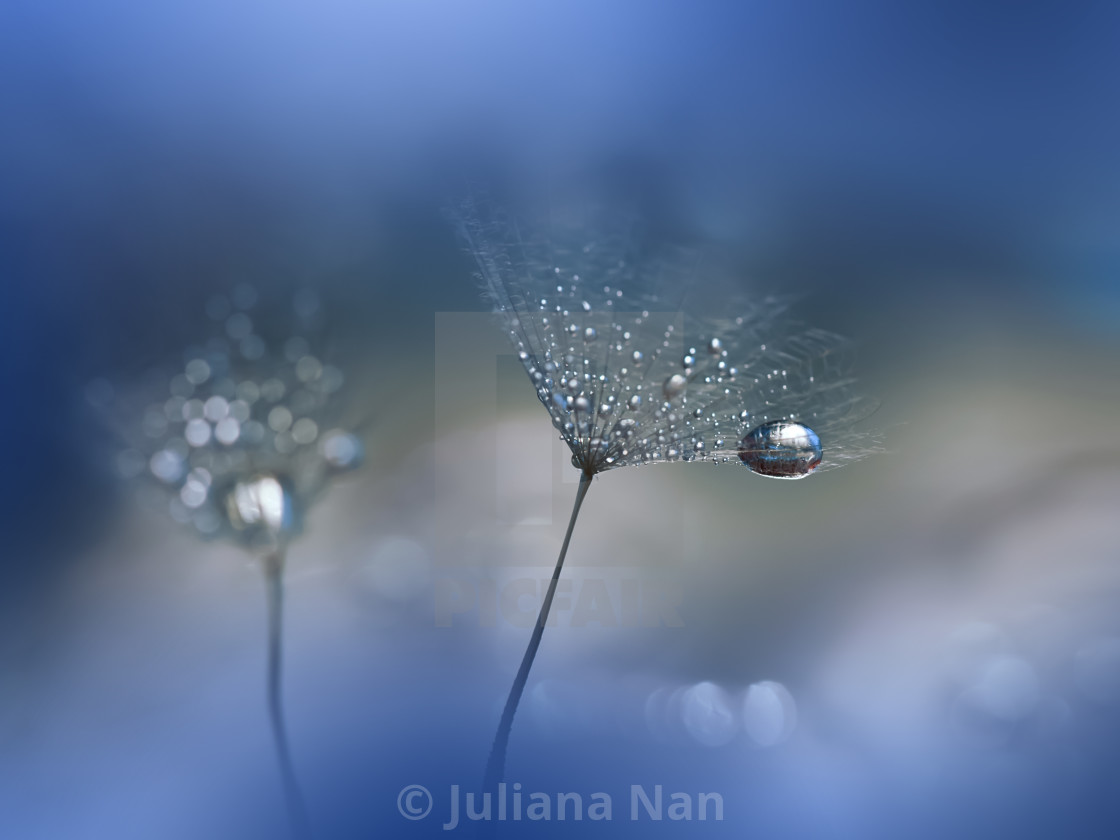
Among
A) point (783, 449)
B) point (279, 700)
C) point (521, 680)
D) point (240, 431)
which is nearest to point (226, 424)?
point (240, 431)

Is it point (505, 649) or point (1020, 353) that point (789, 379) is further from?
point (505, 649)

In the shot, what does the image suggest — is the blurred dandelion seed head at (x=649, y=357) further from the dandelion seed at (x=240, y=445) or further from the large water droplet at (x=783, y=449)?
the dandelion seed at (x=240, y=445)

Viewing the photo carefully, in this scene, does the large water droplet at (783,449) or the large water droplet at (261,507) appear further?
the large water droplet at (261,507)

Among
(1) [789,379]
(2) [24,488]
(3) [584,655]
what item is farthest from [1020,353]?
(2) [24,488]

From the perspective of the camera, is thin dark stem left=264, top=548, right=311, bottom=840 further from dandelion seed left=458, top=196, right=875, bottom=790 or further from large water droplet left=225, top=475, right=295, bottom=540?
dandelion seed left=458, top=196, right=875, bottom=790

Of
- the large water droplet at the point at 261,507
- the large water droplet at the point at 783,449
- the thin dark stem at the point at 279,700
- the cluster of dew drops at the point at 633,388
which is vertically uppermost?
Result: the cluster of dew drops at the point at 633,388

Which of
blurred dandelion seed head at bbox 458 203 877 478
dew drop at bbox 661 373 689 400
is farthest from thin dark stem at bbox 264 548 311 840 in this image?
dew drop at bbox 661 373 689 400

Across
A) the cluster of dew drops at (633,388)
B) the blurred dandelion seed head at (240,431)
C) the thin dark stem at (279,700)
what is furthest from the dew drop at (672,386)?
the thin dark stem at (279,700)
